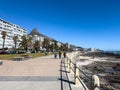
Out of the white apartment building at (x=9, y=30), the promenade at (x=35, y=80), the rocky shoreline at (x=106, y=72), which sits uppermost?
the white apartment building at (x=9, y=30)

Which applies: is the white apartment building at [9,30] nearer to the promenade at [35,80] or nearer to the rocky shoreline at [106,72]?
the rocky shoreline at [106,72]

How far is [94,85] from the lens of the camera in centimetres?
488

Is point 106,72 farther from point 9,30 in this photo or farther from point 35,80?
point 9,30

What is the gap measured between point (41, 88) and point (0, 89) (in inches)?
69.4

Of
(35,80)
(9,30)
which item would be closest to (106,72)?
(35,80)

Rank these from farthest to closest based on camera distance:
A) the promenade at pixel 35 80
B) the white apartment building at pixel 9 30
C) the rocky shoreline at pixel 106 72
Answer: the white apartment building at pixel 9 30 → the rocky shoreline at pixel 106 72 → the promenade at pixel 35 80

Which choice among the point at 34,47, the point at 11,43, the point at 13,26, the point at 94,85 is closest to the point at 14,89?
the point at 94,85

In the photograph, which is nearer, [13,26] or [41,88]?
[41,88]

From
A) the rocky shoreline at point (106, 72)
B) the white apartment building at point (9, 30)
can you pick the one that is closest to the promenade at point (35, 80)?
the rocky shoreline at point (106, 72)

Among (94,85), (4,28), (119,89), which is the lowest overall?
(119,89)

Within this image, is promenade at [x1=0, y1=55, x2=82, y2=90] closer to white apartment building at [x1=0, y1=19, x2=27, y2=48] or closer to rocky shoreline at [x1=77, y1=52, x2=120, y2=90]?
rocky shoreline at [x1=77, y1=52, x2=120, y2=90]

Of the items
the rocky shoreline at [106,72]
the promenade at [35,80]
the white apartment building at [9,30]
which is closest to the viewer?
the promenade at [35,80]

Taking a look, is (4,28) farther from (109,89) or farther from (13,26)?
(109,89)

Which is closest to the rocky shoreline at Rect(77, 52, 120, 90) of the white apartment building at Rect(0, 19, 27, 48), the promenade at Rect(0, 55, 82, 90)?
the promenade at Rect(0, 55, 82, 90)
